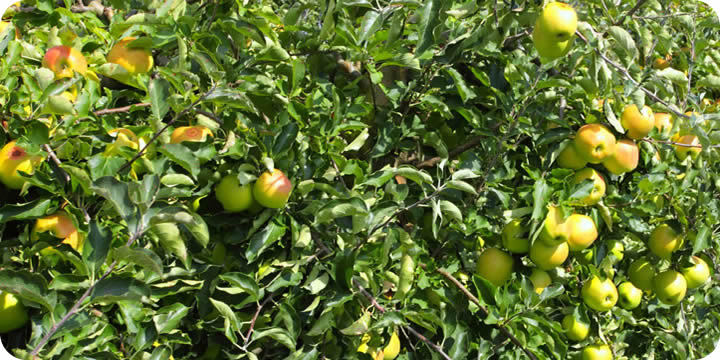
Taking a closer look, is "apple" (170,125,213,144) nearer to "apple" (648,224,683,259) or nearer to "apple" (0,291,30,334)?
"apple" (0,291,30,334)

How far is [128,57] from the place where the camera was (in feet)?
4.89

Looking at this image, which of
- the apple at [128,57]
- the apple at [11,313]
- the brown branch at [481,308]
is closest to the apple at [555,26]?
the brown branch at [481,308]

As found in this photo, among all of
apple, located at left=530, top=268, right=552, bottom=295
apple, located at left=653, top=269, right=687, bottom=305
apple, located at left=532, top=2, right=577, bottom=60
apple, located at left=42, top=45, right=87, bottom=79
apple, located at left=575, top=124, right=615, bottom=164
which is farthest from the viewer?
apple, located at left=653, top=269, right=687, bottom=305

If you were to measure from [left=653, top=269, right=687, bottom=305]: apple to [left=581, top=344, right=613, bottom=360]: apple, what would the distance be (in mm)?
243

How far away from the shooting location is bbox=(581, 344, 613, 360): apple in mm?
1953

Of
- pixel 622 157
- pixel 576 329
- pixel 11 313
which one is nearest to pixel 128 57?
pixel 11 313

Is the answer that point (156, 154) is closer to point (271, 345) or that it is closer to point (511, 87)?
point (271, 345)

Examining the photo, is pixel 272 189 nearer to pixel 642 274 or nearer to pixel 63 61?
pixel 63 61

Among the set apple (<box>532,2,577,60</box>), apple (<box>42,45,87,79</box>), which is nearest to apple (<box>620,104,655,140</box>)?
apple (<box>532,2,577,60</box>)

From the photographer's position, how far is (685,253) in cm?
196

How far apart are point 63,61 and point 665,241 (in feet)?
5.72

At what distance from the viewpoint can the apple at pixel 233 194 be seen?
1.42 m

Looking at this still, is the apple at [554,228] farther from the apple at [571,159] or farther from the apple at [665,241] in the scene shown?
the apple at [665,241]

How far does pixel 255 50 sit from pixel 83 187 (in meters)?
0.66
